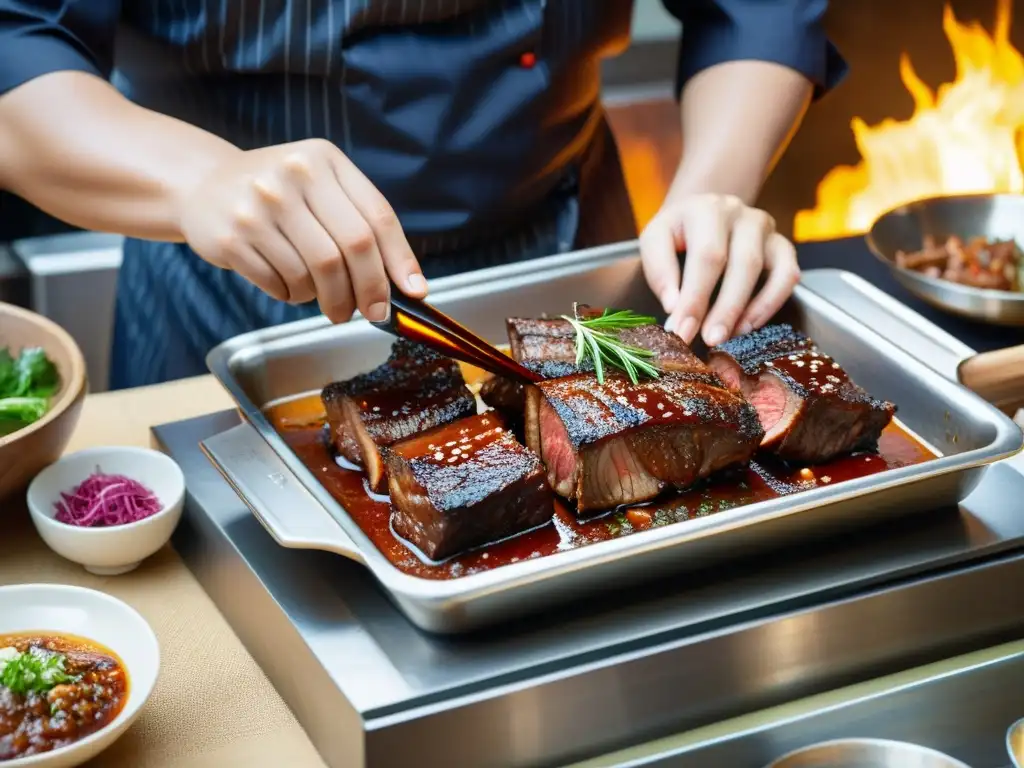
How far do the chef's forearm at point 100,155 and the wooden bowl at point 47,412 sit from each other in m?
0.23

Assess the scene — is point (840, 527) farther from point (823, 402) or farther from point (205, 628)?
point (205, 628)

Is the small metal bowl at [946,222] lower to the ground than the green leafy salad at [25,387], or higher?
higher

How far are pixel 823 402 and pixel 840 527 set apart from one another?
234mm

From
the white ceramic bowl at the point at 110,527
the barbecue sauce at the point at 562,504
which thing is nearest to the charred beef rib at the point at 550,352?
the barbecue sauce at the point at 562,504

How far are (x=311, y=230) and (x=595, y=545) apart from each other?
0.61m

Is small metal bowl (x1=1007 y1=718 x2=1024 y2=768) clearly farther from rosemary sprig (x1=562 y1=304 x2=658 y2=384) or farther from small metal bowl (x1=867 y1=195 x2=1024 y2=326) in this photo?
small metal bowl (x1=867 y1=195 x2=1024 y2=326)

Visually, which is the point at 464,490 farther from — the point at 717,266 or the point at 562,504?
the point at 717,266

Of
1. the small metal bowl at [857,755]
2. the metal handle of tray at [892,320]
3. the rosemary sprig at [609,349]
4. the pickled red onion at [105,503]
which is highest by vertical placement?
the rosemary sprig at [609,349]

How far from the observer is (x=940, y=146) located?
4703 mm

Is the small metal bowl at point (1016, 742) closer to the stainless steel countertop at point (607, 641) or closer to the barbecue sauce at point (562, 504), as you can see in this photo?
the stainless steel countertop at point (607, 641)

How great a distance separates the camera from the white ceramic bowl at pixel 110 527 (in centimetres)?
180

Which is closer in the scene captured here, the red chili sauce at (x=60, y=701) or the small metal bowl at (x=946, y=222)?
the red chili sauce at (x=60, y=701)

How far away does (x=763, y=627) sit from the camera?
63.9 inches

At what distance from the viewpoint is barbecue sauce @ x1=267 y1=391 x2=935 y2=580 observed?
1.71 m
